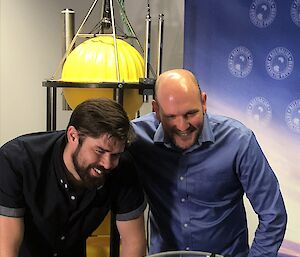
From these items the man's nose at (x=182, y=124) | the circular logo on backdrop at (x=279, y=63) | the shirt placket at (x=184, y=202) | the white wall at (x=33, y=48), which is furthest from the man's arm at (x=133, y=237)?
the white wall at (x=33, y=48)

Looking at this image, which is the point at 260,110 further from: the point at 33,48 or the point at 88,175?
the point at 33,48

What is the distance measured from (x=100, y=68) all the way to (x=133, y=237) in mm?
592

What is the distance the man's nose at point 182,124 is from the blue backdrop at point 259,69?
0.73 meters

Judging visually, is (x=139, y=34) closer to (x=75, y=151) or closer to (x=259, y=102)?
(x=259, y=102)

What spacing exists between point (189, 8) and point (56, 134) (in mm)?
1083

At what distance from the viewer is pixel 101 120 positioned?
1349 mm

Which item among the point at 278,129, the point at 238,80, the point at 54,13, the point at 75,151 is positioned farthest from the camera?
the point at 54,13

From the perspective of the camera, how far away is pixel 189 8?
2.33m

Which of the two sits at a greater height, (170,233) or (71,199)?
(71,199)

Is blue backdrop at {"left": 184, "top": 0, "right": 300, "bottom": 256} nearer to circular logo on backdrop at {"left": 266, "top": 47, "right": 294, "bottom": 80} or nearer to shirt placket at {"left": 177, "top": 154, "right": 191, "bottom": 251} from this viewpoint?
circular logo on backdrop at {"left": 266, "top": 47, "right": 294, "bottom": 80}

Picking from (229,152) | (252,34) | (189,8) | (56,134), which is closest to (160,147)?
(229,152)

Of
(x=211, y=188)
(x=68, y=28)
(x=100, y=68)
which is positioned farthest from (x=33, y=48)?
(x=211, y=188)

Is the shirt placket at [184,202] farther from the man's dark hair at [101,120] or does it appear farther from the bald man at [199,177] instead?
the man's dark hair at [101,120]

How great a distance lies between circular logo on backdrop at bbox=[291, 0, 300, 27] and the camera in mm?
1877
